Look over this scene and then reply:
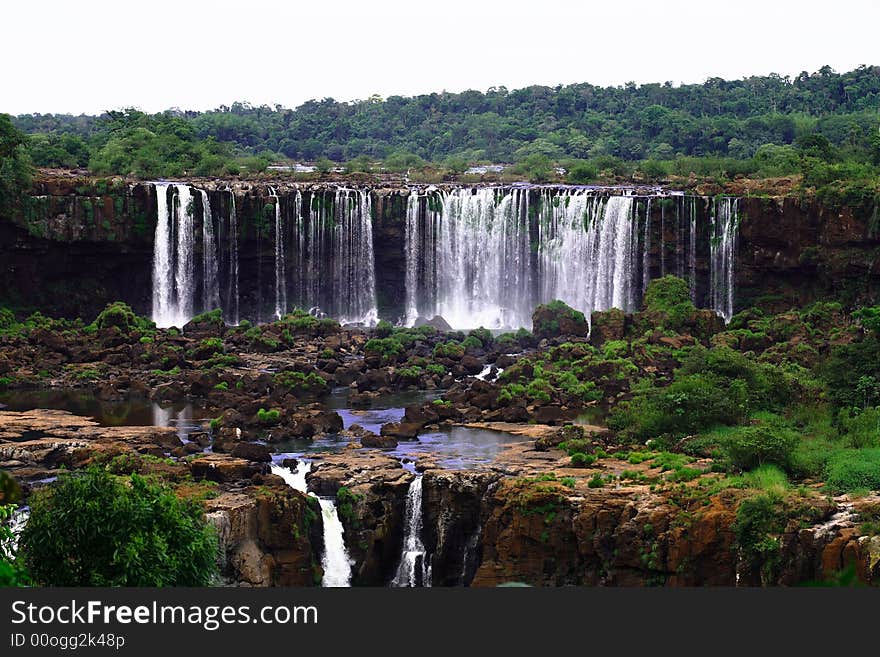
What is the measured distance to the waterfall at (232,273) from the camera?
62.9 metres

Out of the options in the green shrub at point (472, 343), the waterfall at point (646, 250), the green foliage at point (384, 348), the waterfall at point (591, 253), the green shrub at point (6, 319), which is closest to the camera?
the green foliage at point (384, 348)

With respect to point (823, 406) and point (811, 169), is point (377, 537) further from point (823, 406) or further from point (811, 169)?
point (811, 169)

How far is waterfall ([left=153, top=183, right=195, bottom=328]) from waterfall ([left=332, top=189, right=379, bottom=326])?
228 inches

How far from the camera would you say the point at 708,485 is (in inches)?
1259

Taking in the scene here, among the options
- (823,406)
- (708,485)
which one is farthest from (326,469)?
(823,406)

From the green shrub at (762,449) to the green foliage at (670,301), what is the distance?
18758 mm

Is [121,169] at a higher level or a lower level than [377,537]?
higher

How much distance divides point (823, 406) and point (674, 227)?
21899mm

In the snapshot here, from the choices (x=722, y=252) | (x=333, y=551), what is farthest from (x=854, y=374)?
(x=722, y=252)

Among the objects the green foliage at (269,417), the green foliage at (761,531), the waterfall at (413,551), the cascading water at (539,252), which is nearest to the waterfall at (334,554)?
the waterfall at (413,551)

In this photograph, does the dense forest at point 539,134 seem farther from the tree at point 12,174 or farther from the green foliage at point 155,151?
the tree at point 12,174

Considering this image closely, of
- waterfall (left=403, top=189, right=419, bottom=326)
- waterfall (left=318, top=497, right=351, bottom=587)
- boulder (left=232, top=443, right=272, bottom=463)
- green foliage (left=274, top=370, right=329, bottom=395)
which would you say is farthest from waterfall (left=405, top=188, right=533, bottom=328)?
waterfall (left=318, top=497, right=351, bottom=587)

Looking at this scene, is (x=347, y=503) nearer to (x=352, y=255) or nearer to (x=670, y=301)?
(x=670, y=301)

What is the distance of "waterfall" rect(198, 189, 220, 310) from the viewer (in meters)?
62.8
